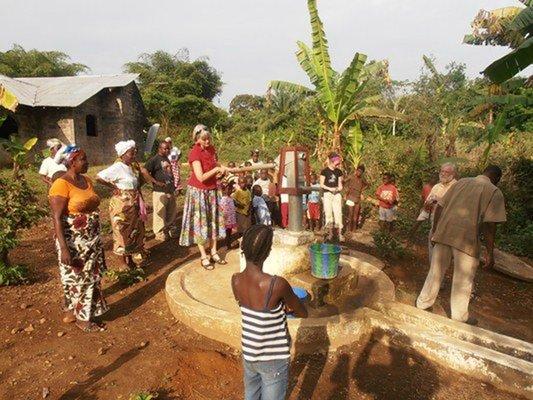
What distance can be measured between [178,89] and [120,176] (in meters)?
24.1

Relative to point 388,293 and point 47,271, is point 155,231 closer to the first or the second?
point 47,271

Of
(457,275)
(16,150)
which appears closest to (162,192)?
(16,150)

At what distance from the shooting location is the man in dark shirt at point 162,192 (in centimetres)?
604

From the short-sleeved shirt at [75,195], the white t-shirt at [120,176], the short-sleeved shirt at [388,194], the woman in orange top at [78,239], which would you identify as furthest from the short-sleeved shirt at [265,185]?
the short-sleeved shirt at [75,195]

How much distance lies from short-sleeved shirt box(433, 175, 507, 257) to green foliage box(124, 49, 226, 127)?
939 inches

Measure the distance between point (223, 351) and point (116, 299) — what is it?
173 cm

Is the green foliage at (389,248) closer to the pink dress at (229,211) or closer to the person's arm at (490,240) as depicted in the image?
the person's arm at (490,240)

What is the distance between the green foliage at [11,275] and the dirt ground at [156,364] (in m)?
0.18

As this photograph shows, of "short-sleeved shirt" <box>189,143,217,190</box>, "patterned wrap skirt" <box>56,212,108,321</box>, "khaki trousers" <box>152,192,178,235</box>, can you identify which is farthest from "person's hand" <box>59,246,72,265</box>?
"khaki trousers" <box>152,192,178,235</box>

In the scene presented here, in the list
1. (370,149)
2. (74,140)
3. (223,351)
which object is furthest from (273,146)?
(223,351)

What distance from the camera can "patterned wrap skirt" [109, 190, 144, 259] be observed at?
4.67 m

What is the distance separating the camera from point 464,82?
25.8 meters

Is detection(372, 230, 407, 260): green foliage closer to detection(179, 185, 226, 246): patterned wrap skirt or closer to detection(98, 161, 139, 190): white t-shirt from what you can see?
detection(179, 185, 226, 246): patterned wrap skirt

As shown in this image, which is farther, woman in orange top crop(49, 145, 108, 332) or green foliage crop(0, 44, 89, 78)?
green foliage crop(0, 44, 89, 78)
